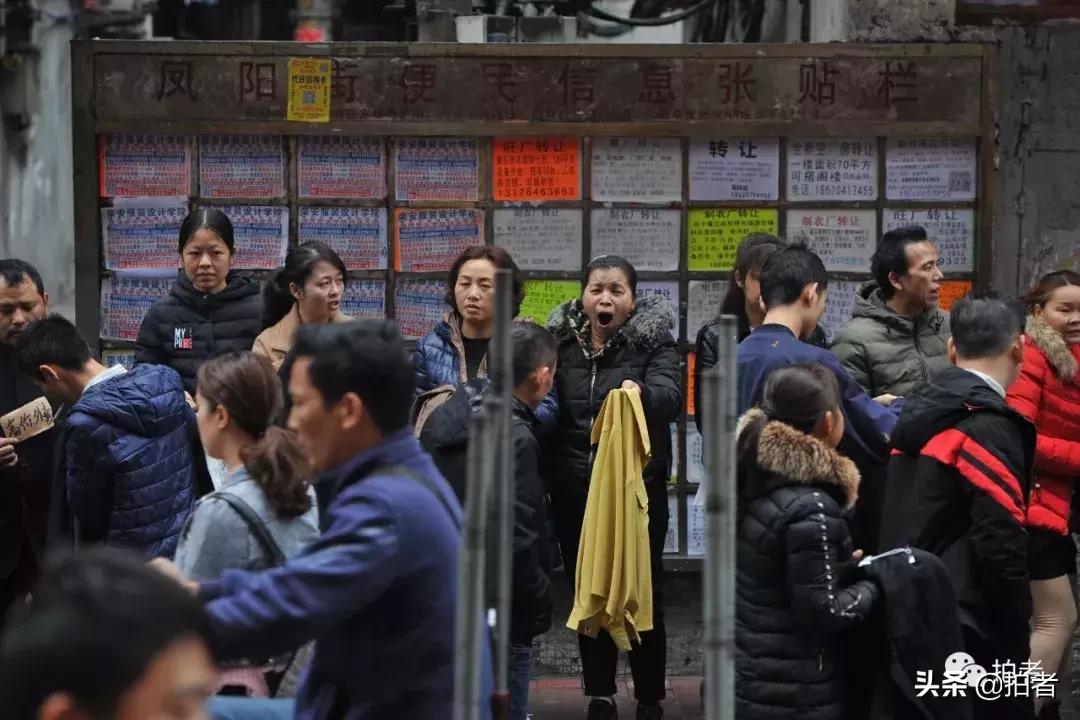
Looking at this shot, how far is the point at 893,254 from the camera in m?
7.29

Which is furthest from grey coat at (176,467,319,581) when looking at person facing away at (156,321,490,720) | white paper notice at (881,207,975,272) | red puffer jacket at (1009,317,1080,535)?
white paper notice at (881,207,975,272)

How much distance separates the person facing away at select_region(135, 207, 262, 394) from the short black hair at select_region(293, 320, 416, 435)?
3.85m

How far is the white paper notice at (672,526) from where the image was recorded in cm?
848

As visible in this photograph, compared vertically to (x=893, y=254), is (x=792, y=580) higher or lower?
lower

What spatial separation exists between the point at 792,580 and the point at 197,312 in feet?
11.5

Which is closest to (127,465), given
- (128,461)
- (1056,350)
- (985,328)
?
(128,461)

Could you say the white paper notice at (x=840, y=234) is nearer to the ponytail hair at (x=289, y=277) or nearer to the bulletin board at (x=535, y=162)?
the bulletin board at (x=535, y=162)

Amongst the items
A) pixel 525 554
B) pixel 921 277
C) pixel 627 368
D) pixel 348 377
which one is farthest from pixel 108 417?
pixel 921 277

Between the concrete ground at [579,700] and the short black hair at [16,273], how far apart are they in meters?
3.01

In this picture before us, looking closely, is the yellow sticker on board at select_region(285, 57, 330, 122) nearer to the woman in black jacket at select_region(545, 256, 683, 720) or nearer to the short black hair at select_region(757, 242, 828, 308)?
the woman in black jacket at select_region(545, 256, 683, 720)

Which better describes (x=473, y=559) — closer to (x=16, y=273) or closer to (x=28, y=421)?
(x=28, y=421)

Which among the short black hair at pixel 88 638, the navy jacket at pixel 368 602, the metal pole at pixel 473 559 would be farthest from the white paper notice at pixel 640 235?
the short black hair at pixel 88 638

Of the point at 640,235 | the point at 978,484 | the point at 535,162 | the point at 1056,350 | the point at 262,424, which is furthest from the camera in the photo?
the point at 640,235

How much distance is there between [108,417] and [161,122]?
2.65m
